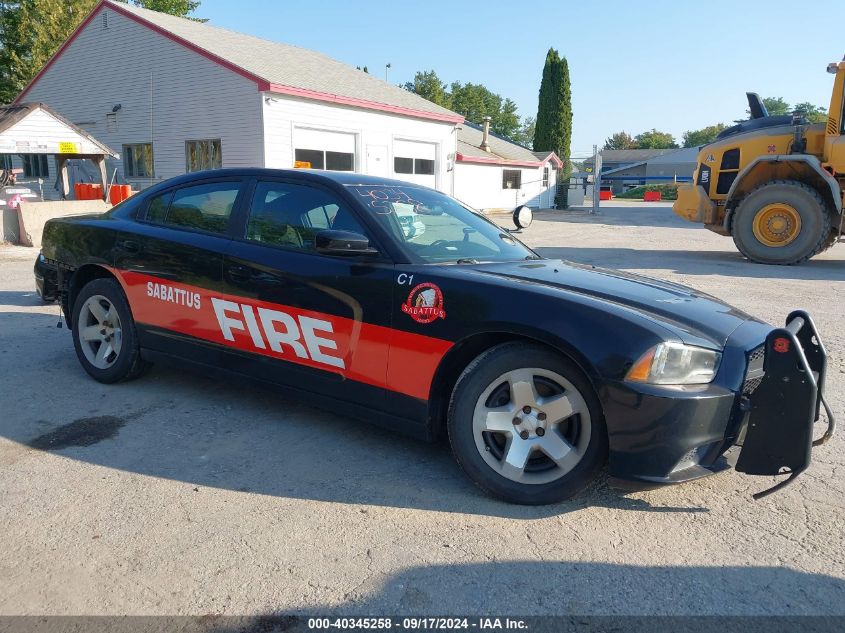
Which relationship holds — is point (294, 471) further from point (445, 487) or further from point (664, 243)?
point (664, 243)

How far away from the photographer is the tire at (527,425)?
9.68 feet

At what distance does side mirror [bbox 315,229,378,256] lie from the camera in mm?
3354

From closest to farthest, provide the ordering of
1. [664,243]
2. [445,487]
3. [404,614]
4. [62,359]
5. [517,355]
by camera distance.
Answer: [404,614] < [517,355] < [445,487] < [62,359] < [664,243]

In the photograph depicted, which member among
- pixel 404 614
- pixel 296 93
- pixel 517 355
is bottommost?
pixel 404 614

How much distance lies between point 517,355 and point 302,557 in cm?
127

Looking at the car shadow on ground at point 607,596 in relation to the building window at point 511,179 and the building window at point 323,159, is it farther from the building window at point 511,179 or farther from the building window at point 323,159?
the building window at point 511,179

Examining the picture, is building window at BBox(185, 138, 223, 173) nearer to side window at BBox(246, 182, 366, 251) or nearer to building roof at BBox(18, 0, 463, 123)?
building roof at BBox(18, 0, 463, 123)

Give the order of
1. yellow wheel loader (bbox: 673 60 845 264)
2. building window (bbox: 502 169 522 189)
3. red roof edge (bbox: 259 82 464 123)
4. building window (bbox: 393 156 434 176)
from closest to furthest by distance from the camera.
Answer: yellow wheel loader (bbox: 673 60 845 264), red roof edge (bbox: 259 82 464 123), building window (bbox: 393 156 434 176), building window (bbox: 502 169 522 189)

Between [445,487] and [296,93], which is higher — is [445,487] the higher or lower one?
the lower one

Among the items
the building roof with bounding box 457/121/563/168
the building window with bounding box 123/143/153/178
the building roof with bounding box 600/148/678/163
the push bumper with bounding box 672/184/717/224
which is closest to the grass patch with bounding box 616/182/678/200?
the building roof with bounding box 457/121/563/168

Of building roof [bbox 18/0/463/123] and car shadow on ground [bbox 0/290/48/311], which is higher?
building roof [bbox 18/0/463/123]

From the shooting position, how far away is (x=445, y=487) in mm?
3273

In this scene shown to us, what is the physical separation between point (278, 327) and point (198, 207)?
120 centimetres

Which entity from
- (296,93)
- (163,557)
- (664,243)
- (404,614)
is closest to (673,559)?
(404,614)
